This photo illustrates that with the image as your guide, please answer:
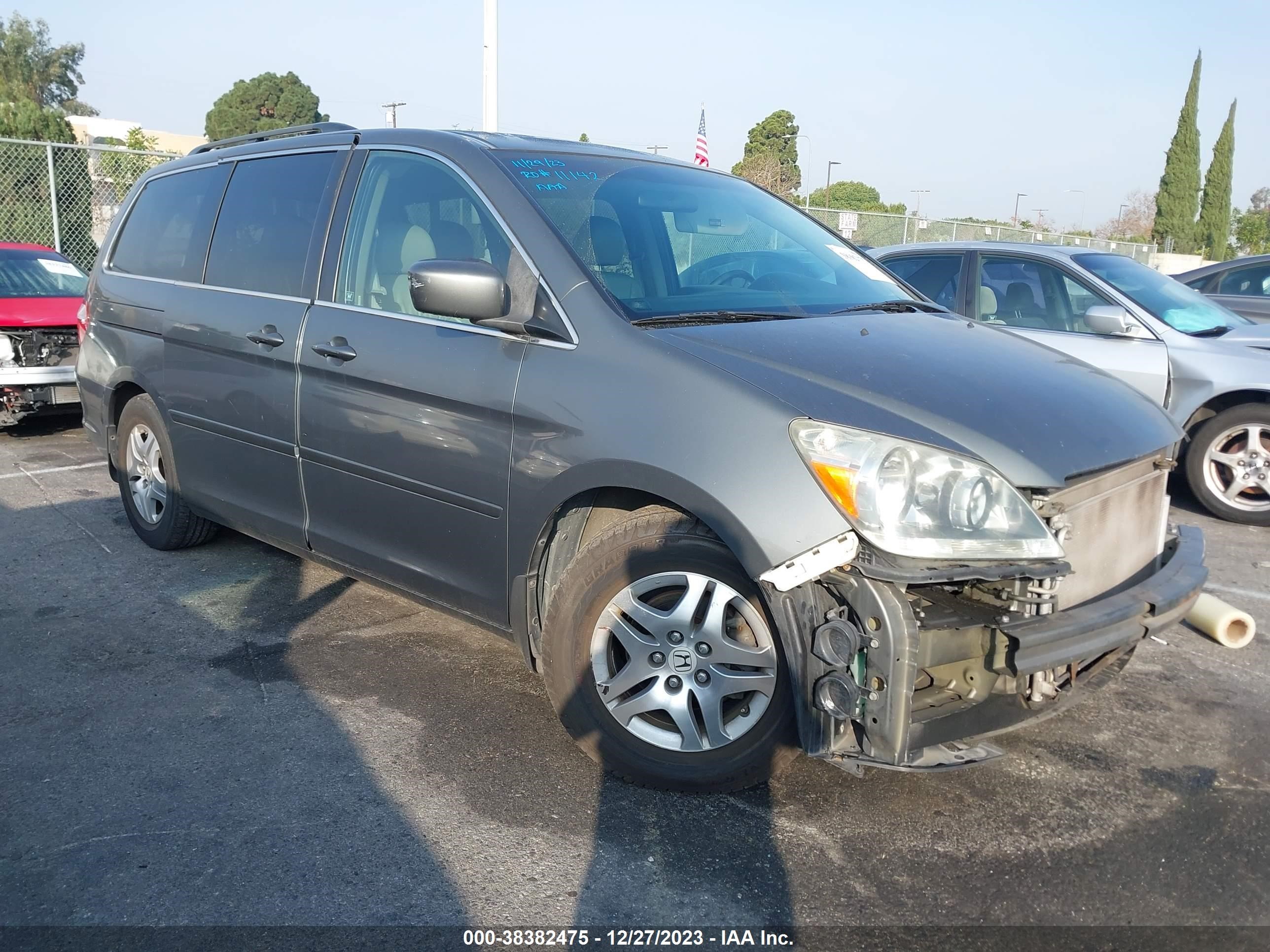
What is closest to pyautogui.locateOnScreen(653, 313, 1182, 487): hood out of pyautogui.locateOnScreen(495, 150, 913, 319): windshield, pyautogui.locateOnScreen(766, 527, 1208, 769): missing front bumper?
pyautogui.locateOnScreen(495, 150, 913, 319): windshield

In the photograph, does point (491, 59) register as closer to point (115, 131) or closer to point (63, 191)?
point (63, 191)

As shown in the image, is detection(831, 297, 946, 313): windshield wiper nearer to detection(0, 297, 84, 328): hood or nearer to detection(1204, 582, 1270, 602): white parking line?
detection(1204, 582, 1270, 602): white parking line

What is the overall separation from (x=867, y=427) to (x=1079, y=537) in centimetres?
71

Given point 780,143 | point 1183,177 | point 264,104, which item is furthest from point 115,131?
point 1183,177

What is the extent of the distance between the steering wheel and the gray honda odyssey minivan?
2 cm

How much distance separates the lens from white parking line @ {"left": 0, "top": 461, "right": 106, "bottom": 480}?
271 inches

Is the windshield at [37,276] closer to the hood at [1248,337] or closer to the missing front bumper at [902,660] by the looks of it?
the missing front bumper at [902,660]

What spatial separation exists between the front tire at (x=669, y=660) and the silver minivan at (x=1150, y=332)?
422cm

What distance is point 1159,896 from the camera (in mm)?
2623

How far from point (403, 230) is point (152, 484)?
7.50ft

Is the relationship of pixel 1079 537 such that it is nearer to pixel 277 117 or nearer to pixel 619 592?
pixel 619 592

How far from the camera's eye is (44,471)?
7094mm

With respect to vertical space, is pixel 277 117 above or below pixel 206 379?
above

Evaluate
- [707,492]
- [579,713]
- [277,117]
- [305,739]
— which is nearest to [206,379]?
[305,739]
